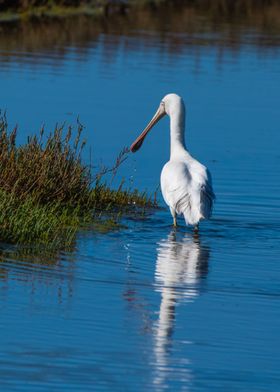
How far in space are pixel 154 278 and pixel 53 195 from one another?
2.49 m

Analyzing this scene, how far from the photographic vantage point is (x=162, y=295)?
8914 millimetres

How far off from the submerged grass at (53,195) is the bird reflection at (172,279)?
0.71m

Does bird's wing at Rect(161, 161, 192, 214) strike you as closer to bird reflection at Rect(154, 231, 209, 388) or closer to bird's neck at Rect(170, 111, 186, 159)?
bird reflection at Rect(154, 231, 209, 388)

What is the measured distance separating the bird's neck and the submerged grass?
51 cm

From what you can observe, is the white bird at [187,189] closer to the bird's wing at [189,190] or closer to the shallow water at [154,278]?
the bird's wing at [189,190]

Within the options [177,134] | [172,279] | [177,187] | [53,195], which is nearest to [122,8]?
[177,134]

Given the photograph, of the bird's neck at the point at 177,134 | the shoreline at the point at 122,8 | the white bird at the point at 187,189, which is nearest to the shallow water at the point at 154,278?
the white bird at the point at 187,189

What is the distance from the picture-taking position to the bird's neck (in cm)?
1265

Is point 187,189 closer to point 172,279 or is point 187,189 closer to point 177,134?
point 177,134

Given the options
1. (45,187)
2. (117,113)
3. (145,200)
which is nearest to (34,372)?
(45,187)

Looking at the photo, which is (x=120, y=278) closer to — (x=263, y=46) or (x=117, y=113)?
(x=117, y=113)

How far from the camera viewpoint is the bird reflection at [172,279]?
7.55 metres

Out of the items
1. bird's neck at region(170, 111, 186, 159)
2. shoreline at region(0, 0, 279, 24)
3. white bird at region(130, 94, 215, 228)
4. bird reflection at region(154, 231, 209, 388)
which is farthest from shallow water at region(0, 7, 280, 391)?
shoreline at region(0, 0, 279, 24)

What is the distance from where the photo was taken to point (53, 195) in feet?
38.4
